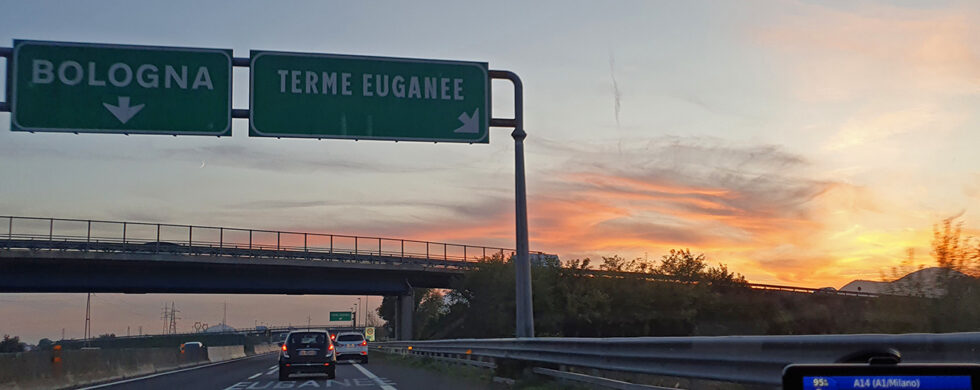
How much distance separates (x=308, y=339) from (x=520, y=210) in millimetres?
11629

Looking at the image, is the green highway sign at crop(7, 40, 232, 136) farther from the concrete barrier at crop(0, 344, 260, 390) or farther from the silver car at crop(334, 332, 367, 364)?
the silver car at crop(334, 332, 367, 364)

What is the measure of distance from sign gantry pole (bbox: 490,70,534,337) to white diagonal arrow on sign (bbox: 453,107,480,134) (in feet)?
1.86

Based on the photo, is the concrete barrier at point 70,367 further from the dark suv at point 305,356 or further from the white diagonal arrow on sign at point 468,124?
the white diagonal arrow on sign at point 468,124

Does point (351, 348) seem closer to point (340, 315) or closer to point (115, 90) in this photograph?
point (115, 90)

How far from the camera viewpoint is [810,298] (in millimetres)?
37125

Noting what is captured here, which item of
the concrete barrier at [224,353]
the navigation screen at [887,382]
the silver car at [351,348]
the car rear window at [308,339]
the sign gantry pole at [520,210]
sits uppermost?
the sign gantry pole at [520,210]

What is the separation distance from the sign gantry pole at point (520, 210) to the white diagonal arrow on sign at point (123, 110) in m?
6.83

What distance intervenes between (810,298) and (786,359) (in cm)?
3114

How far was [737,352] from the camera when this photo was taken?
9.00 meters

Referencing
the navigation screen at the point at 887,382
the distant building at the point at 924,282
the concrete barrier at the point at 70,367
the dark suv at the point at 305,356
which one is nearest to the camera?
the navigation screen at the point at 887,382

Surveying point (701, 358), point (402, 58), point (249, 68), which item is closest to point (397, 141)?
point (402, 58)

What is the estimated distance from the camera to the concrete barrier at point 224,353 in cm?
5246

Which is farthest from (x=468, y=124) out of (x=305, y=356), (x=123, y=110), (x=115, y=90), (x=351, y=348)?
(x=351, y=348)

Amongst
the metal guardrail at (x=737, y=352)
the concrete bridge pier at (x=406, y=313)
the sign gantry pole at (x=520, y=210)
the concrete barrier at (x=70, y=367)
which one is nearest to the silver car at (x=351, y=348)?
the concrete barrier at (x=70, y=367)
